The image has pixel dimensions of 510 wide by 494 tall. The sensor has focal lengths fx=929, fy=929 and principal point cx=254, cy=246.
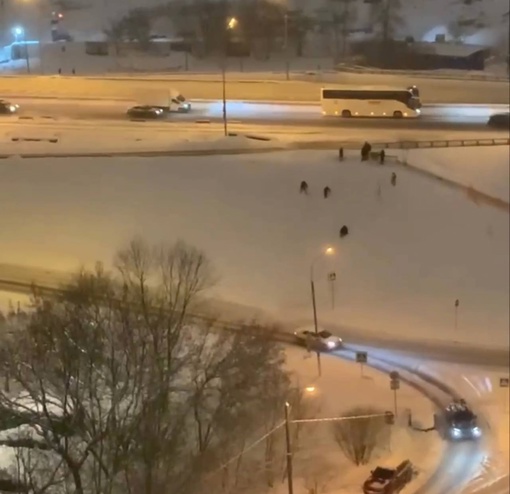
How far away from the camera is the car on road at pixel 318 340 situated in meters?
2.73

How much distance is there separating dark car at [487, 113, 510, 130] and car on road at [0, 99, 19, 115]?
1.53 m

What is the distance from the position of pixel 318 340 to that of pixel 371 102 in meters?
0.89

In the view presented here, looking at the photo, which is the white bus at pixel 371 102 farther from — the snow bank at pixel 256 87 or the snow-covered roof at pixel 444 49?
the snow-covered roof at pixel 444 49

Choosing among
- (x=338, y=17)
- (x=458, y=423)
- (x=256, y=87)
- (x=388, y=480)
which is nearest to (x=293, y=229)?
(x=256, y=87)

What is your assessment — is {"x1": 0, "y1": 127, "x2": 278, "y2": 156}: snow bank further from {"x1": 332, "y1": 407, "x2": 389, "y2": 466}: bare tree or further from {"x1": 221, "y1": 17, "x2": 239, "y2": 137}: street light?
{"x1": 332, "y1": 407, "x2": 389, "y2": 466}: bare tree

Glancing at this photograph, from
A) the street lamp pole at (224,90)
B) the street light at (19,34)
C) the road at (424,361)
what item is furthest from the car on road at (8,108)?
the street lamp pole at (224,90)

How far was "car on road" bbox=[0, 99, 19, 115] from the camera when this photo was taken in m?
2.91

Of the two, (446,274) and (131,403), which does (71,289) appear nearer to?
(131,403)

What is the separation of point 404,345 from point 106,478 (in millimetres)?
996

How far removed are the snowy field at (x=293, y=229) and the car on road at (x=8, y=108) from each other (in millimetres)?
160

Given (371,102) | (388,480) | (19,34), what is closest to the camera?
(388,480)

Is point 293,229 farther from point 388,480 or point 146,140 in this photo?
point 388,480

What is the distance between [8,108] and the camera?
2939mm

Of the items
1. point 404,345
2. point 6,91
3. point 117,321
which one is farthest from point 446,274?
point 6,91
